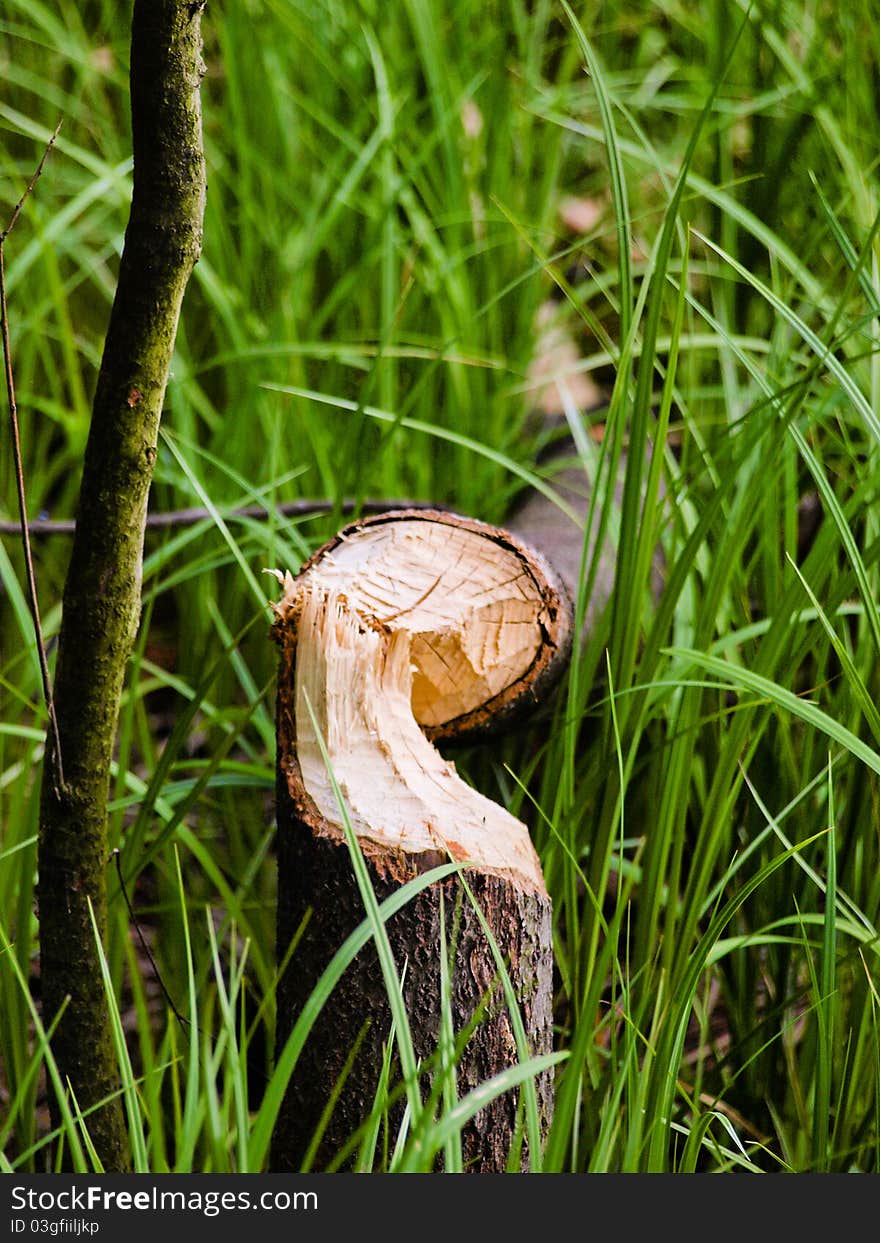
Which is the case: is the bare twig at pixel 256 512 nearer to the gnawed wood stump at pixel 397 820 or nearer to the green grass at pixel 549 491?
the green grass at pixel 549 491

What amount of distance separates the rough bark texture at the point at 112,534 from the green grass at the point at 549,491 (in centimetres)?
5

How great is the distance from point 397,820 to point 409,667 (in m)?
0.12

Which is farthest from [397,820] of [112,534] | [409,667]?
[112,534]

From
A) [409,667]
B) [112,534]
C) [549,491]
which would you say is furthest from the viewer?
[549,491]

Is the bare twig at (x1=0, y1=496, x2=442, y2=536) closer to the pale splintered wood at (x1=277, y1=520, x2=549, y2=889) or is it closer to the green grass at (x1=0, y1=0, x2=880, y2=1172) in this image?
the green grass at (x1=0, y1=0, x2=880, y2=1172)

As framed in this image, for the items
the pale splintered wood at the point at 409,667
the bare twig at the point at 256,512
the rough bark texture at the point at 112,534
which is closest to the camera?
the rough bark texture at the point at 112,534

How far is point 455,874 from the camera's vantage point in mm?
585

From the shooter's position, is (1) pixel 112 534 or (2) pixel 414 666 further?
(2) pixel 414 666

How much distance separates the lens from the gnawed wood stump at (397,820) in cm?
59

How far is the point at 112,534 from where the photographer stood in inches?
21.9

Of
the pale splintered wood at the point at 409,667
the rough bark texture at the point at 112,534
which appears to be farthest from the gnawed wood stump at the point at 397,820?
the rough bark texture at the point at 112,534

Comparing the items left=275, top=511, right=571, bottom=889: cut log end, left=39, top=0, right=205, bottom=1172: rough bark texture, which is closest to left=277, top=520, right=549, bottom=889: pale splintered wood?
left=275, top=511, right=571, bottom=889: cut log end

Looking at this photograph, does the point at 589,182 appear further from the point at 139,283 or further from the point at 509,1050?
the point at 509,1050

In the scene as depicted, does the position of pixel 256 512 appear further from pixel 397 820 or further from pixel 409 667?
pixel 397 820
